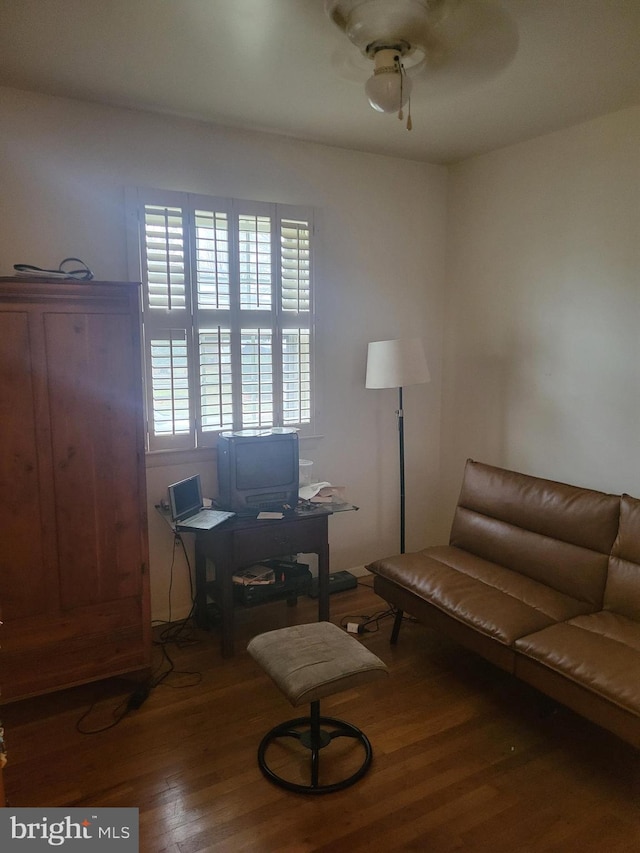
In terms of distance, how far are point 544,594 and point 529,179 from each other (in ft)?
7.36

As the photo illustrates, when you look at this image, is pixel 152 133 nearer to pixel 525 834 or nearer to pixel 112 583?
pixel 112 583

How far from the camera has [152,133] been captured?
112 inches

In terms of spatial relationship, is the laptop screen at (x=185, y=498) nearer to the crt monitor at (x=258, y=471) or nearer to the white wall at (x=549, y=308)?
the crt monitor at (x=258, y=471)

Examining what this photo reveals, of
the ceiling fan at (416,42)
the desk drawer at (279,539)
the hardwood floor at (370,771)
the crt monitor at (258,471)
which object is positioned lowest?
the hardwood floor at (370,771)

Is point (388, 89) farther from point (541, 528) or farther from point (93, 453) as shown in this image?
point (541, 528)

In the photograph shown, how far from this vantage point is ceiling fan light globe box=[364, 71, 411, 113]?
201cm

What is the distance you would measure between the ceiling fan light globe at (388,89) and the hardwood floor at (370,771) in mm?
2391

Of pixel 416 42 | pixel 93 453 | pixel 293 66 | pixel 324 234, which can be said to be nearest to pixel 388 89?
pixel 416 42

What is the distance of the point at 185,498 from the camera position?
2.85m

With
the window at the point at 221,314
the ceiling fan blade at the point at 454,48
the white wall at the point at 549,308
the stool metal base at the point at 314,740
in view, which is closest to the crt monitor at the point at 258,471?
the window at the point at 221,314

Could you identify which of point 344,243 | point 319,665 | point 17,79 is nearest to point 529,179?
point 344,243

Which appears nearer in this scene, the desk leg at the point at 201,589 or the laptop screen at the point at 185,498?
the laptop screen at the point at 185,498

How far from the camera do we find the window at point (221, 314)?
2916 millimetres

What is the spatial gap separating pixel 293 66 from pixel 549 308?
1821mm
